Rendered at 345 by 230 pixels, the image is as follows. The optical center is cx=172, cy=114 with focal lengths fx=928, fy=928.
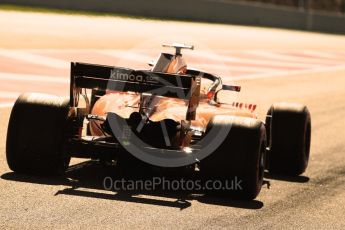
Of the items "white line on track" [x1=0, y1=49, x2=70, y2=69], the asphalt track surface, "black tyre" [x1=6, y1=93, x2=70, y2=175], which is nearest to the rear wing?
"black tyre" [x1=6, y1=93, x2=70, y2=175]

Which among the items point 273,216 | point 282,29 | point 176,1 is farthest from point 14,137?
A: point 282,29

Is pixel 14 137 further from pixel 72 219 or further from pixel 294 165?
pixel 294 165

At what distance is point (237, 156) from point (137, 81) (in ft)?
3.61

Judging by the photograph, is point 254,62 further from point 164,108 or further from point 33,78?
point 164,108

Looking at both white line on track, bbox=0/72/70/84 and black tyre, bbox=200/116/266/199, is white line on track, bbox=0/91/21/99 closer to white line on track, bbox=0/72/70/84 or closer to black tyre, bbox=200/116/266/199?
white line on track, bbox=0/72/70/84

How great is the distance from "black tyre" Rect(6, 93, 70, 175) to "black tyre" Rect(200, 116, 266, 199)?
1.30 metres

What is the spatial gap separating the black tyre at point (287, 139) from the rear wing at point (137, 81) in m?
1.45

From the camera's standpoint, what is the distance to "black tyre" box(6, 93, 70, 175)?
791 centimetres

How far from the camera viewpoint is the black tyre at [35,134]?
7.91m

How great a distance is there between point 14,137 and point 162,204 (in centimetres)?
146

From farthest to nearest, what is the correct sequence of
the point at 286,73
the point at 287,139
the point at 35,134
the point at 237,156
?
the point at 286,73
the point at 287,139
the point at 35,134
the point at 237,156

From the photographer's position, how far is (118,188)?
7902mm

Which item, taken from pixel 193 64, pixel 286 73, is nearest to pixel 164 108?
pixel 193 64

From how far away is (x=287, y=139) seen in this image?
9188mm
